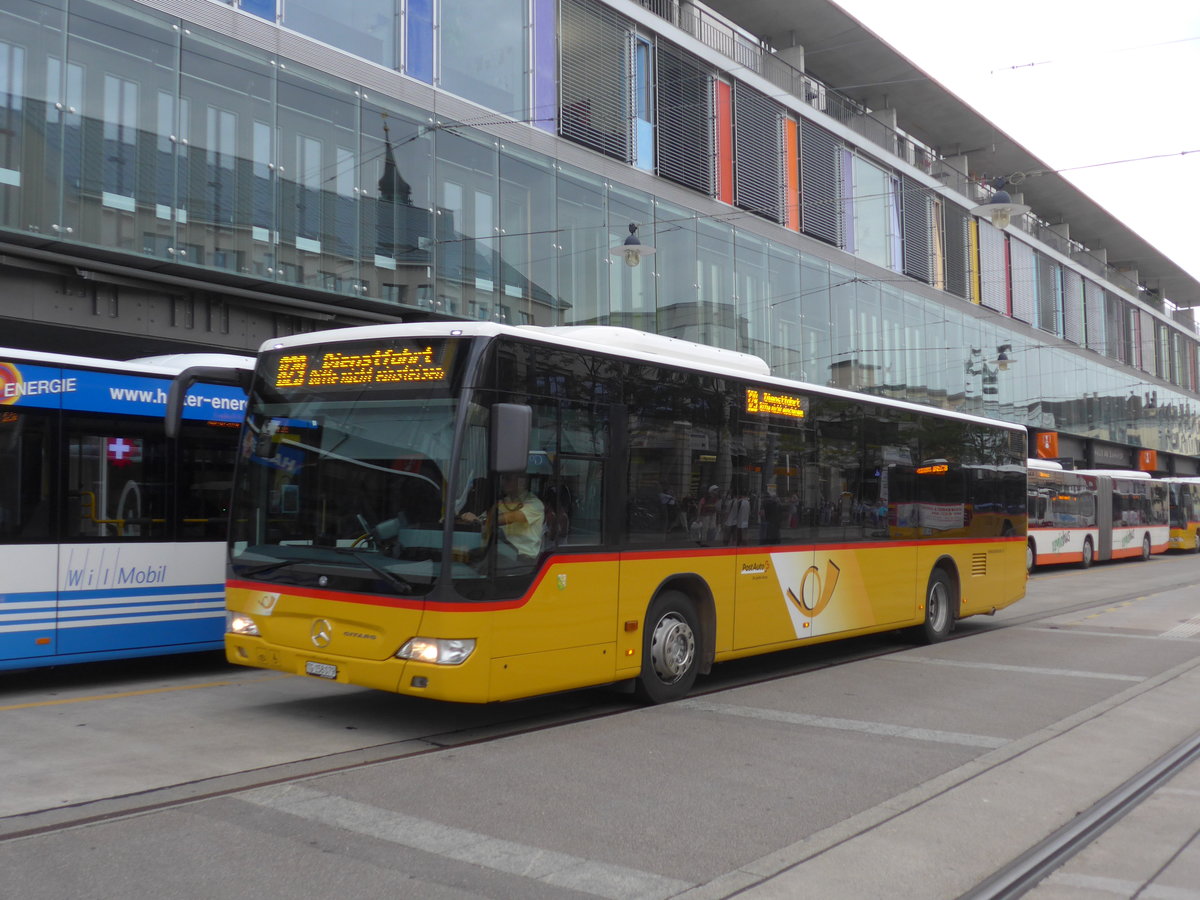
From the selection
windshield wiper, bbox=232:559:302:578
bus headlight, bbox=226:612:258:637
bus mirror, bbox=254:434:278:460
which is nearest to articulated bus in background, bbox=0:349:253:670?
bus mirror, bbox=254:434:278:460

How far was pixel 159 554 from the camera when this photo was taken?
32.8 ft

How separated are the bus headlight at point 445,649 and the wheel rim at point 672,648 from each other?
2.14 metres

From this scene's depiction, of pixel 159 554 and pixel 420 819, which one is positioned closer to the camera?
pixel 420 819

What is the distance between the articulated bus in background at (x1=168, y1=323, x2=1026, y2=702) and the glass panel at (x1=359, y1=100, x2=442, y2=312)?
10321 millimetres

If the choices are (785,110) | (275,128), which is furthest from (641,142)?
(275,128)

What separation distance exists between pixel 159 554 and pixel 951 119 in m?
36.6

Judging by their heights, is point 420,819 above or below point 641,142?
below

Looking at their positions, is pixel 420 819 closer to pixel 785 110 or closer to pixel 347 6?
pixel 347 6

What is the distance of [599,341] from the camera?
9086 millimetres

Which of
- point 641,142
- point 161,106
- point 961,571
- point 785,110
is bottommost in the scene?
point 961,571

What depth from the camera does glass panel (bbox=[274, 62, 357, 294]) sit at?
688 inches

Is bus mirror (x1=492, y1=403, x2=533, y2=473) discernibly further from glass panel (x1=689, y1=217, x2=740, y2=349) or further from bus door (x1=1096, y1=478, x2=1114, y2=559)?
bus door (x1=1096, y1=478, x2=1114, y2=559)

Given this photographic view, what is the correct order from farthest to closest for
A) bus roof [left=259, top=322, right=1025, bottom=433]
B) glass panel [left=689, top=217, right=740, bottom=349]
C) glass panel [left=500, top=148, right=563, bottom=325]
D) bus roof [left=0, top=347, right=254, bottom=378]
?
glass panel [left=689, top=217, right=740, bottom=349] < glass panel [left=500, top=148, right=563, bottom=325] < bus roof [left=0, top=347, right=254, bottom=378] < bus roof [left=259, top=322, right=1025, bottom=433]

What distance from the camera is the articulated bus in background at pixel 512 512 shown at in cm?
719
